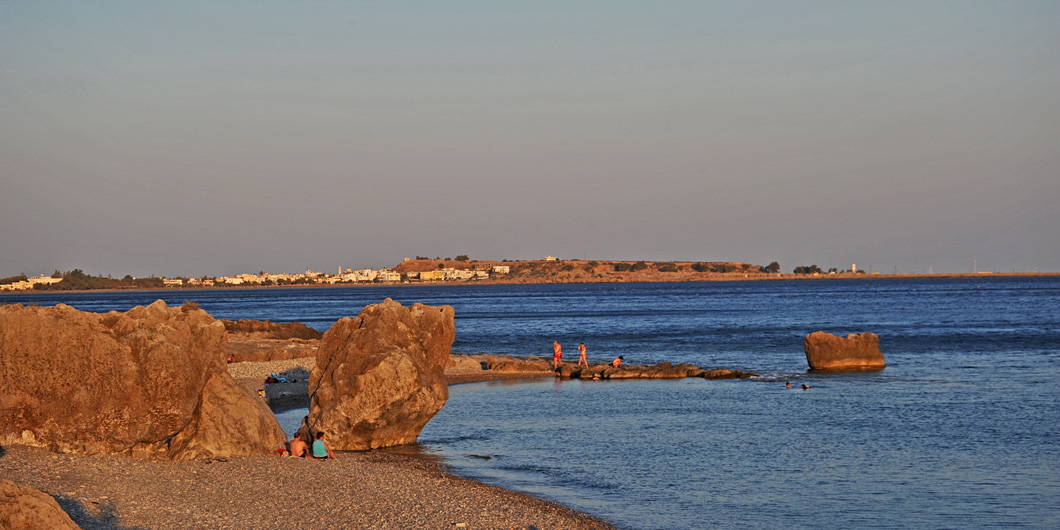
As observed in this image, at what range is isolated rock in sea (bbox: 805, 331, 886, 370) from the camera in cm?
3950

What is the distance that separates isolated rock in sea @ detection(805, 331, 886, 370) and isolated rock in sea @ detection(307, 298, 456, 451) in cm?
2248

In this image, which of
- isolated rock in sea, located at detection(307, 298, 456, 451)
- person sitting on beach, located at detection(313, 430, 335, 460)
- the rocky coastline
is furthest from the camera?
isolated rock in sea, located at detection(307, 298, 456, 451)

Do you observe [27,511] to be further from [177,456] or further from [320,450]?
[320,450]

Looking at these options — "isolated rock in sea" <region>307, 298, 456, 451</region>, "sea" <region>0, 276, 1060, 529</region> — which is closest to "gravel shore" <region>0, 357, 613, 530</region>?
"sea" <region>0, 276, 1060, 529</region>

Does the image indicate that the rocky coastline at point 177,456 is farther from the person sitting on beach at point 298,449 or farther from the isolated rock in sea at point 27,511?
the isolated rock in sea at point 27,511

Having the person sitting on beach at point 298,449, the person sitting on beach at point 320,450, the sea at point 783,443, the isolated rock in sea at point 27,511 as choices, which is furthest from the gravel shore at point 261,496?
the isolated rock in sea at point 27,511

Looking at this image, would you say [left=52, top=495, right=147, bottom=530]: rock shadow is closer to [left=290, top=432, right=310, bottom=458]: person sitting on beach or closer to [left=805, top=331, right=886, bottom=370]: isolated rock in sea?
[left=290, top=432, right=310, bottom=458]: person sitting on beach

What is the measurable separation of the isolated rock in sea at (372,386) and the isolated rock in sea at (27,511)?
11.4 m

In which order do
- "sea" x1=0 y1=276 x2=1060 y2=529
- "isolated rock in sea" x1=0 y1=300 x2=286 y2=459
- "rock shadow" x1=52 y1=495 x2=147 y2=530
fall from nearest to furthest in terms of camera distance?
1. "rock shadow" x1=52 y1=495 x2=147 y2=530
2. "isolated rock in sea" x1=0 y1=300 x2=286 y2=459
3. "sea" x1=0 y1=276 x2=1060 y2=529

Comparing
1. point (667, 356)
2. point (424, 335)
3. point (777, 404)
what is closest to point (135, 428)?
point (424, 335)

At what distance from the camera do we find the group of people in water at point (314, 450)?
709 inches

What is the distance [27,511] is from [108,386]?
725 centimetres

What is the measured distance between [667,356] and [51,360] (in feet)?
123

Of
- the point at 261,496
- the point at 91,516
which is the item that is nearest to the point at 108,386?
the point at 261,496
